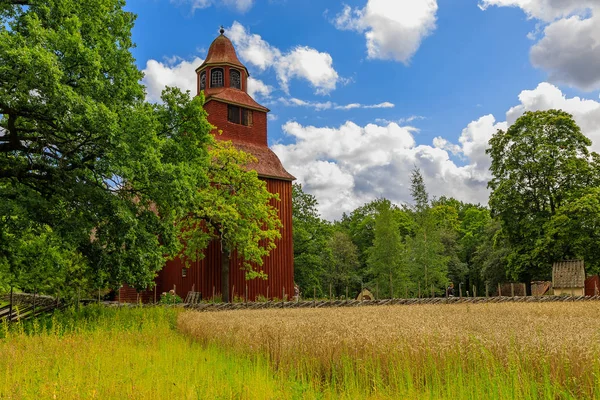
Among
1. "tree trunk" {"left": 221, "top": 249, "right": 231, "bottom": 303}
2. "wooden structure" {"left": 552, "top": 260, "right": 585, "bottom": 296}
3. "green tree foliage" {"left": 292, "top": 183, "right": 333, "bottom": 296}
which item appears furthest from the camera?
"green tree foliage" {"left": 292, "top": 183, "right": 333, "bottom": 296}

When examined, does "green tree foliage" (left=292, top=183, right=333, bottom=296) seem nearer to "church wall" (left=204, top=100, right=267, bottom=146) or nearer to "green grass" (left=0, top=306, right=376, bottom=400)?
"church wall" (left=204, top=100, right=267, bottom=146)

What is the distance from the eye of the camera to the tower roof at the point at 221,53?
39.2 metres

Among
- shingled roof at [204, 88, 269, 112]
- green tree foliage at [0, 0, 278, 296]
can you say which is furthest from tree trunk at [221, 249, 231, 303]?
green tree foliage at [0, 0, 278, 296]

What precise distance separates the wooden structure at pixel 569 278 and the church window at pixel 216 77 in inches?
1086

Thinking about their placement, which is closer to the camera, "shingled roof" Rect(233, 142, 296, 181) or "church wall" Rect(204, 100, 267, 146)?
"shingled roof" Rect(233, 142, 296, 181)

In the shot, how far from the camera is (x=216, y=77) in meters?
39.2

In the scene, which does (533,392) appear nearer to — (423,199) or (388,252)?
(388,252)

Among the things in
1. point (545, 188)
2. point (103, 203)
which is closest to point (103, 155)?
point (103, 203)

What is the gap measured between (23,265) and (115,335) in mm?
5378

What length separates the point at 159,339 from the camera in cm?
1178

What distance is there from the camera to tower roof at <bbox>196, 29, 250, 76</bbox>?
128 feet

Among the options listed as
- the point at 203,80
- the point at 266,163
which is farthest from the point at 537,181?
the point at 203,80

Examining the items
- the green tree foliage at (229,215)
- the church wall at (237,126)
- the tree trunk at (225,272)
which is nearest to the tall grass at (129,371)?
the green tree foliage at (229,215)

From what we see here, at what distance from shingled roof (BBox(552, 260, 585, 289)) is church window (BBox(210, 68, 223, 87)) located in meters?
27.5
